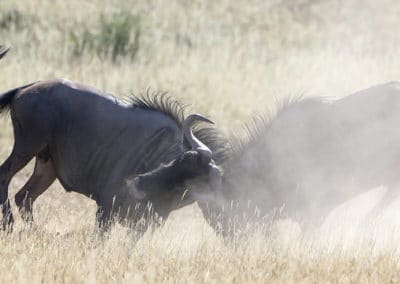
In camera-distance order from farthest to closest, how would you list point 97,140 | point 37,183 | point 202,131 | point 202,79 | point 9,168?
1. point 202,79
2. point 37,183
3. point 9,168
4. point 97,140
5. point 202,131

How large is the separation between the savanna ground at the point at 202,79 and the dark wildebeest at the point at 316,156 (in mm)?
410

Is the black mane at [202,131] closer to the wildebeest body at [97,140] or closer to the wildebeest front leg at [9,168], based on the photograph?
the wildebeest body at [97,140]

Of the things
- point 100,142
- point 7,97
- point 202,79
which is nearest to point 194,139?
point 100,142

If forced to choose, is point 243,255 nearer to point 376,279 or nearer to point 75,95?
point 376,279

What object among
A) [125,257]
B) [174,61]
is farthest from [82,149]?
[174,61]

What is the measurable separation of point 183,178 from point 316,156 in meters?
1.63

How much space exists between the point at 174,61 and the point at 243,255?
14.3 meters

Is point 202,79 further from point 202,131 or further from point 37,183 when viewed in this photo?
point 202,131

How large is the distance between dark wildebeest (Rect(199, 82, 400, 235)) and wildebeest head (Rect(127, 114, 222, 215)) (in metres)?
0.56

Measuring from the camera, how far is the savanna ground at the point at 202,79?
792 centimetres

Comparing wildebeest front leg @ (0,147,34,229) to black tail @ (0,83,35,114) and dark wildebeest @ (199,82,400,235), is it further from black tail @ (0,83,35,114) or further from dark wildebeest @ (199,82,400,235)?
dark wildebeest @ (199,82,400,235)

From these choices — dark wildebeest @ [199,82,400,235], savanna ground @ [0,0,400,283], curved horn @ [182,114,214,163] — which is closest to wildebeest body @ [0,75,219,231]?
curved horn @ [182,114,214,163]

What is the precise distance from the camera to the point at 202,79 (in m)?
19.7

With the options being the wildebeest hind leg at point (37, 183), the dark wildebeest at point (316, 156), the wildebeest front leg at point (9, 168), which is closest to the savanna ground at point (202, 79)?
the wildebeest hind leg at point (37, 183)
